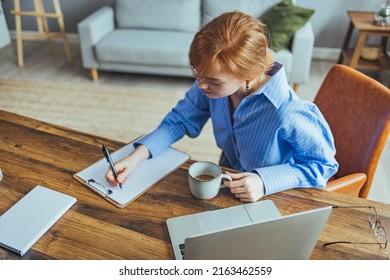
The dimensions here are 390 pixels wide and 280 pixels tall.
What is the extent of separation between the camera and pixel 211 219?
2.81 ft

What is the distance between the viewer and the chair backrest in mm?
1125

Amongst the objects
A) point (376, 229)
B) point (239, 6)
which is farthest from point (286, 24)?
point (376, 229)

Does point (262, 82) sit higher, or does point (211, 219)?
point (262, 82)

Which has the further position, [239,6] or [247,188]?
[239,6]

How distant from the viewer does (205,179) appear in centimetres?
94

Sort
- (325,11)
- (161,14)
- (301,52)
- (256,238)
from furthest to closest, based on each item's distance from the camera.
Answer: (325,11) < (161,14) < (301,52) < (256,238)

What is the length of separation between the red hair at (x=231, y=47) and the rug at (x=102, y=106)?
141 cm

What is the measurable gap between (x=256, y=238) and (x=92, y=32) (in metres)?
2.73

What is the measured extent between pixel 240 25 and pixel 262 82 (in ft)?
0.71

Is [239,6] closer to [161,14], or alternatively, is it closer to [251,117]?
[161,14]
